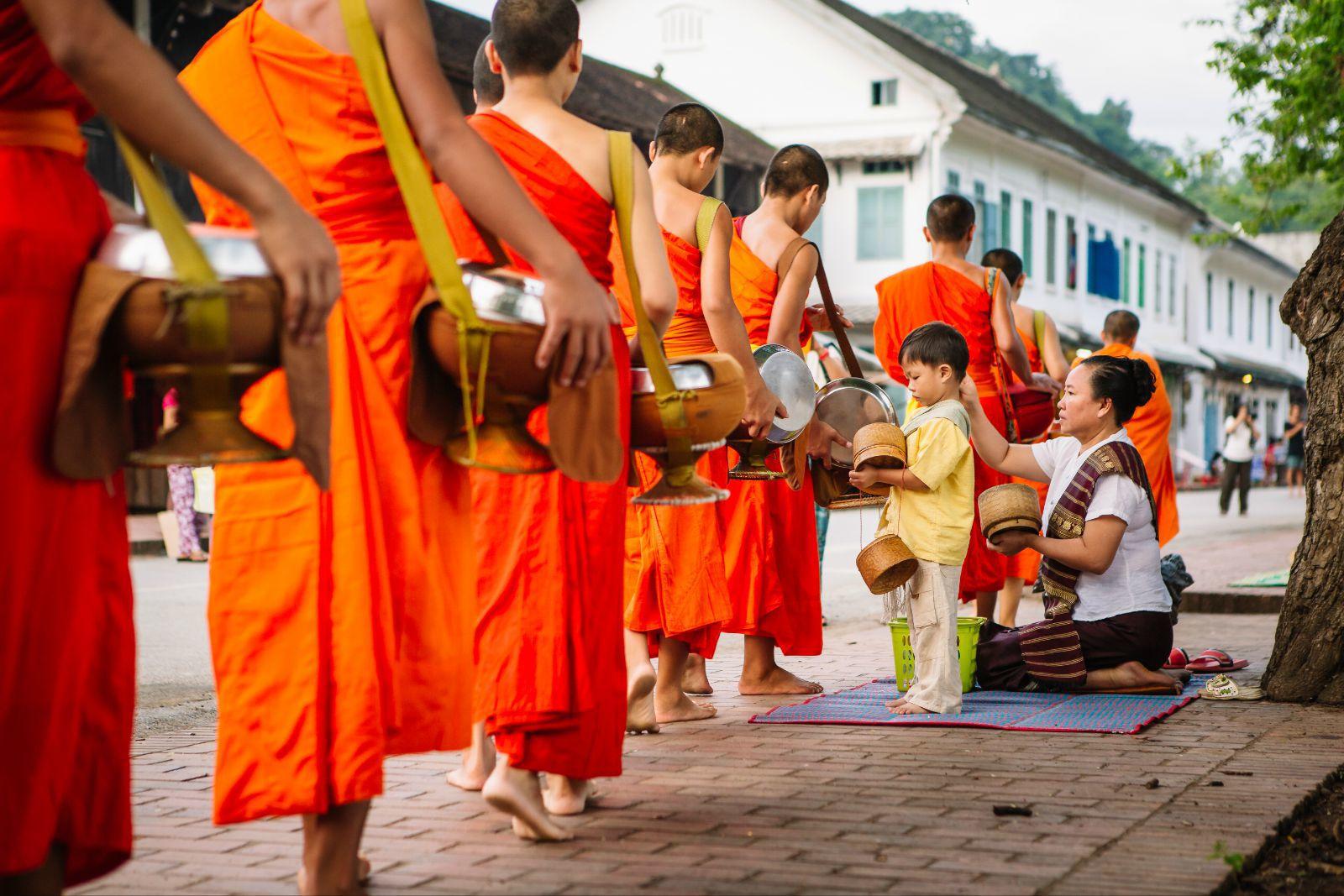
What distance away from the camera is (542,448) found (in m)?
3.44

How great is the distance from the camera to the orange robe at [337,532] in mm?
3148

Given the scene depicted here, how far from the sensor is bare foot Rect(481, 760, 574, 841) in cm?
396

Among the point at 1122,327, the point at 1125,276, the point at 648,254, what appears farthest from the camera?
the point at 1125,276

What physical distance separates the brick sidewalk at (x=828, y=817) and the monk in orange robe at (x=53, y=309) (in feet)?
3.17

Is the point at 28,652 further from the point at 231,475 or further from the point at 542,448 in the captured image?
the point at 542,448

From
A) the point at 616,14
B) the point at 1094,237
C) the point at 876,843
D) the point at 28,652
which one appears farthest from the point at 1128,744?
the point at 1094,237

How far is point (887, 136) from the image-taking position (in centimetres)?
3362

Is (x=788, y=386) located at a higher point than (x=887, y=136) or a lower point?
lower

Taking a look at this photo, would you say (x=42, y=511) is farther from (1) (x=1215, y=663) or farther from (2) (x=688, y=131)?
(1) (x=1215, y=663)

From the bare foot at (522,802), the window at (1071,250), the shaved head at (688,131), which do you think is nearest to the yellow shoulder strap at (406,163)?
the bare foot at (522,802)

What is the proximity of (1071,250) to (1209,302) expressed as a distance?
16.2 metres

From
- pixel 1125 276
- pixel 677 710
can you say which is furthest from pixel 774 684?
pixel 1125 276

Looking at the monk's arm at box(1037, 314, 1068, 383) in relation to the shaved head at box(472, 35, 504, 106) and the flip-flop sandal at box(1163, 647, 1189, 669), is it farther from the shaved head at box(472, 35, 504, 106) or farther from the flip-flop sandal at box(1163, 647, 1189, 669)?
the shaved head at box(472, 35, 504, 106)

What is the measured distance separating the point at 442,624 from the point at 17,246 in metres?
1.19
